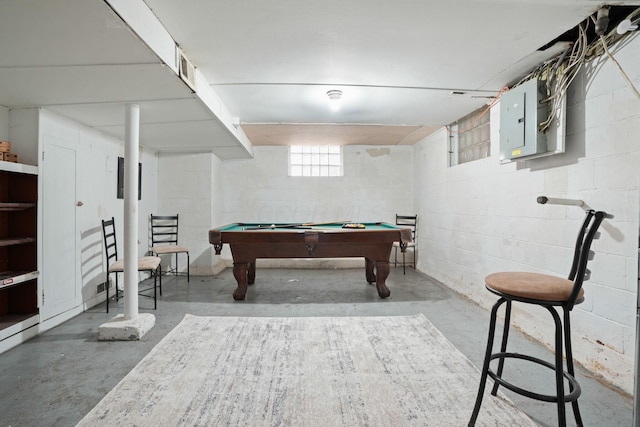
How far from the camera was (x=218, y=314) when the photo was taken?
323cm

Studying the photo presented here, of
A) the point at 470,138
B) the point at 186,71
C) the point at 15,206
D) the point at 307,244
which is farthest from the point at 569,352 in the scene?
the point at 15,206

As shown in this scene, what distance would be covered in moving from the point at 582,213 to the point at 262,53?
8.78 feet

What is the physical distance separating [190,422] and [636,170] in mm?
2940

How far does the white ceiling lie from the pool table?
1347 mm

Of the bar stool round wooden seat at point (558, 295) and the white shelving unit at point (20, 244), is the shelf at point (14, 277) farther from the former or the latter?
the bar stool round wooden seat at point (558, 295)

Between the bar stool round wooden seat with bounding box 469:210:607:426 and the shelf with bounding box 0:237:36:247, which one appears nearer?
the bar stool round wooden seat with bounding box 469:210:607:426

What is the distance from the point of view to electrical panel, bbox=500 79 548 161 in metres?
2.47

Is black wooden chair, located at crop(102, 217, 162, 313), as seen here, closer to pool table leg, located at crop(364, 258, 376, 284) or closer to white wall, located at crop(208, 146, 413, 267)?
white wall, located at crop(208, 146, 413, 267)

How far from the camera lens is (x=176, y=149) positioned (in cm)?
495

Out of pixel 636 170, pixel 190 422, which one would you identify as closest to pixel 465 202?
pixel 636 170

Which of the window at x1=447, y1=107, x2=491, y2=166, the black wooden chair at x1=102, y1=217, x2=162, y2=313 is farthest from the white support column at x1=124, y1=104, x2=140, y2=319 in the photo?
the window at x1=447, y1=107, x2=491, y2=166

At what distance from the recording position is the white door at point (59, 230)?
2.82 m

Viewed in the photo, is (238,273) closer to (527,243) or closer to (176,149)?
(176,149)

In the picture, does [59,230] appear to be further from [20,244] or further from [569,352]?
[569,352]
